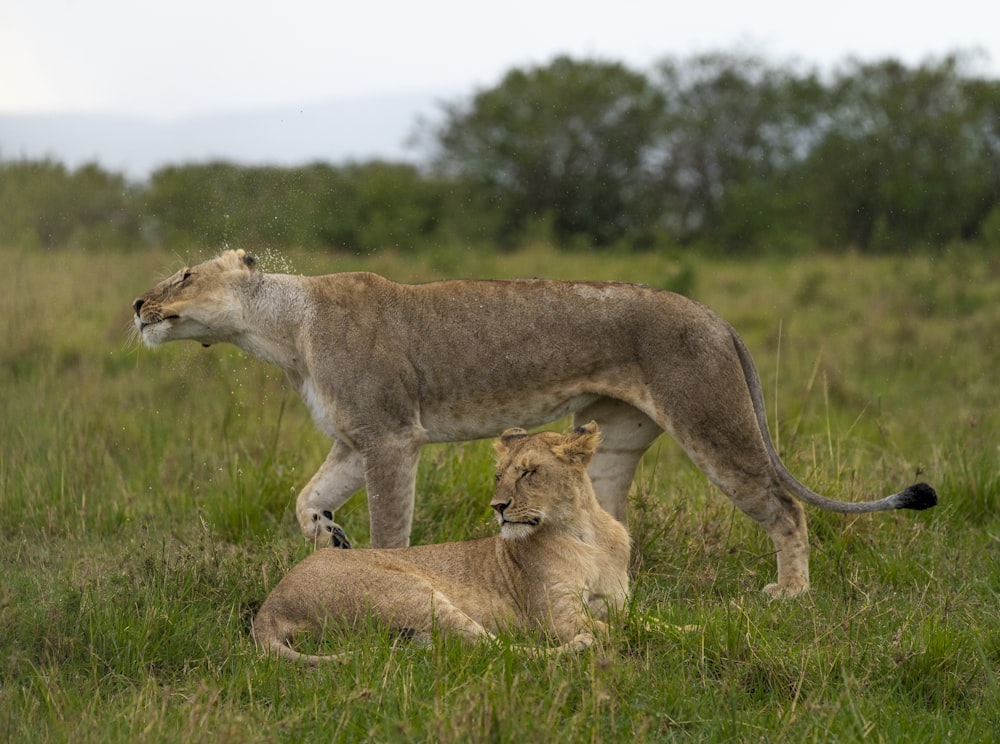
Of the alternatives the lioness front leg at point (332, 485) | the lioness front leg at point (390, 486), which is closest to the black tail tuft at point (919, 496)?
the lioness front leg at point (390, 486)

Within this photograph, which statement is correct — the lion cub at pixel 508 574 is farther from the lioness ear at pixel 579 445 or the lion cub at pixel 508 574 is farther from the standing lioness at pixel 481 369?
the standing lioness at pixel 481 369

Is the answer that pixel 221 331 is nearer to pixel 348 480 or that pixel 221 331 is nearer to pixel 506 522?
pixel 348 480

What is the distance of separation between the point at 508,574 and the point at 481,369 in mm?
1072

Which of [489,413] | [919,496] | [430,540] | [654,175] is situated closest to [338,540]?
[430,540]

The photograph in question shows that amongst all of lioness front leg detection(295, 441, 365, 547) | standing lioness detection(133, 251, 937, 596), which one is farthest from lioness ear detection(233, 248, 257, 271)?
lioness front leg detection(295, 441, 365, 547)

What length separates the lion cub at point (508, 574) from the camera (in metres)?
4.44

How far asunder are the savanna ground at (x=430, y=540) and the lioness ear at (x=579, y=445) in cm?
55

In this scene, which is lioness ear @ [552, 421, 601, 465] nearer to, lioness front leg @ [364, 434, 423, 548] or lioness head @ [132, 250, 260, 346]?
lioness front leg @ [364, 434, 423, 548]

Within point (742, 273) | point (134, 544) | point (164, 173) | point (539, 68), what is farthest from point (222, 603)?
point (539, 68)

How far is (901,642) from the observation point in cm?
431

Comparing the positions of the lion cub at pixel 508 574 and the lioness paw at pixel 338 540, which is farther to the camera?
the lioness paw at pixel 338 540

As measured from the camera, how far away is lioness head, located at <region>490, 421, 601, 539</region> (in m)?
4.55

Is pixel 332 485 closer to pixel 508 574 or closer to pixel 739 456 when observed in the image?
pixel 508 574

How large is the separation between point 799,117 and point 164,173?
1222 cm
